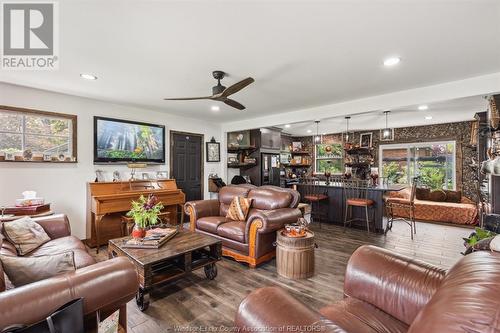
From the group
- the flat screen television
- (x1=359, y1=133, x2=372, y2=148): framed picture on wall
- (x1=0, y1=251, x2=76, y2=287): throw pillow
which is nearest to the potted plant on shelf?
(x1=0, y1=251, x2=76, y2=287): throw pillow

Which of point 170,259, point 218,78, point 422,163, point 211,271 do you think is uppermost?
point 218,78

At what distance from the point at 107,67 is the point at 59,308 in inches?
103

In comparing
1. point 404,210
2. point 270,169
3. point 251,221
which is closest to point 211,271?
point 251,221

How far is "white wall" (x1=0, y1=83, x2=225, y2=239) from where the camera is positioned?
3262 mm

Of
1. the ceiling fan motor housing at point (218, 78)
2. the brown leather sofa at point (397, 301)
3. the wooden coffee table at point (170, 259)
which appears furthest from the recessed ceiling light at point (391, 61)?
the wooden coffee table at point (170, 259)

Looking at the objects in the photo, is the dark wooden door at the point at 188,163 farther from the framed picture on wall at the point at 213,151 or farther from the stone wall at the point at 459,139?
the stone wall at the point at 459,139

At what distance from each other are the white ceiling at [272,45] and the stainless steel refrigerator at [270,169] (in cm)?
305

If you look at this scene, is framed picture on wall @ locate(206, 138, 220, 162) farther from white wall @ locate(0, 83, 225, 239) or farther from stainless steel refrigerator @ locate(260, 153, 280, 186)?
white wall @ locate(0, 83, 225, 239)

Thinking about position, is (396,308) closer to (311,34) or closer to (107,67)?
(311,34)

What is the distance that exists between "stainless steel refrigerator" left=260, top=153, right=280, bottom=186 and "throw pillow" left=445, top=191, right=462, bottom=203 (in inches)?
175

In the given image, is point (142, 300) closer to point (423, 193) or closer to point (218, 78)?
point (218, 78)

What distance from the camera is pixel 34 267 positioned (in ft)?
4.48

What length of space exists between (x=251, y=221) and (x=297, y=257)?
71cm

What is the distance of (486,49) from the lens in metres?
2.29
